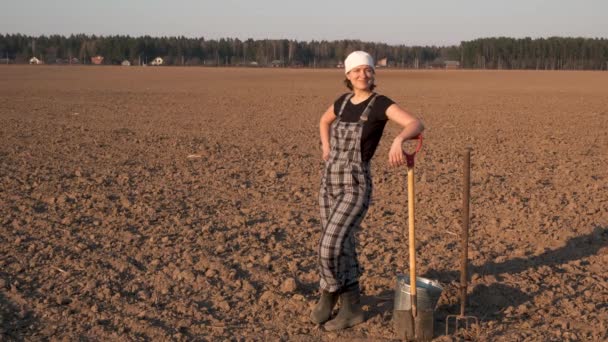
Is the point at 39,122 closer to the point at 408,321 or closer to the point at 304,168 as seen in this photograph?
the point at 304,168

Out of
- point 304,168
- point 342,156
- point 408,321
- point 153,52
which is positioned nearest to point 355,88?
point 342,156

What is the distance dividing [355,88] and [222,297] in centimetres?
182

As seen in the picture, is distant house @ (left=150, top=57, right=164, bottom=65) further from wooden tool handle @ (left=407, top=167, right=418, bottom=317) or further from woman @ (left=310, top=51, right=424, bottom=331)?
wooden tool handle @ (left=407, top=167, right=418, bottom=317)

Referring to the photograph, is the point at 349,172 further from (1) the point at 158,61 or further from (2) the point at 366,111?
(1) the point at 158,61

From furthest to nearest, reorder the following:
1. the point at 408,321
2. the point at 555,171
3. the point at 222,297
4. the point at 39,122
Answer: the point at 39,122 → the point at 555,171 → the point at 222,297 → the point at 408,321

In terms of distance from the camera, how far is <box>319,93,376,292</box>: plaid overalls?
15.2ft

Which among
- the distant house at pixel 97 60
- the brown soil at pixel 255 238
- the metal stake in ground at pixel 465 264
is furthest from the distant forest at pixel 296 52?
the metal stake in ground at pixel 465 264

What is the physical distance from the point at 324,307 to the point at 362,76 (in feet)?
4.89

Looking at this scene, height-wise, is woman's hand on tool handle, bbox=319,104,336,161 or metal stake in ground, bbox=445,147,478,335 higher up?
woman's hand on tool handle, bbox=319,104,336,161

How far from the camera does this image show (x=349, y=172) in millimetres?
4656

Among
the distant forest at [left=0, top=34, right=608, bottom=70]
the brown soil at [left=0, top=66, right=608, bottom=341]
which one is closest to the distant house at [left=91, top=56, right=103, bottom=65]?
the distant forest at [left=0, top=34, right=608, bottom=70]

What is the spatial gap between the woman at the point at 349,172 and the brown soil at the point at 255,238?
34 centimetres

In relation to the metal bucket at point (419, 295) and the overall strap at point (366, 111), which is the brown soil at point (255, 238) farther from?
the overall strap at point (366, 111)

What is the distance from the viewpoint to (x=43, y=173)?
1000 centimetres
